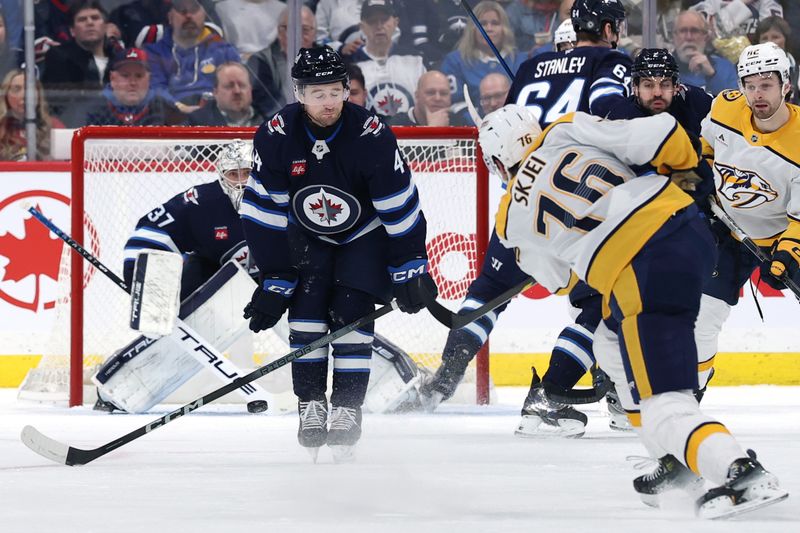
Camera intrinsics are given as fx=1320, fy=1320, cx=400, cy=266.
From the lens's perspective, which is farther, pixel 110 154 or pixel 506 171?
pixel 110 154

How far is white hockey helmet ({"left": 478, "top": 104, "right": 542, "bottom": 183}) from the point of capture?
8.61 ft

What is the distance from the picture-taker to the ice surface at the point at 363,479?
7.87 feet

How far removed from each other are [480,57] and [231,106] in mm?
998

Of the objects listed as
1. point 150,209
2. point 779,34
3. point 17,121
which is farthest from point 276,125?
point 779,34

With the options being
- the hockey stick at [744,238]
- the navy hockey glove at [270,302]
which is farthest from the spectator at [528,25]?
the navy hockey glove at [270,302]

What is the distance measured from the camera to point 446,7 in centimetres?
521

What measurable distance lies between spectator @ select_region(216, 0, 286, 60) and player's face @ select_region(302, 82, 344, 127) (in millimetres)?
2059

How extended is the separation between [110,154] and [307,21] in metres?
0.99

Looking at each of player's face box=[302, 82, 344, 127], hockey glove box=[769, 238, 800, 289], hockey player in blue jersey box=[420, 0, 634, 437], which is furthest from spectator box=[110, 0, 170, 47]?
hockey glove box=[769, 238, 800, 289]

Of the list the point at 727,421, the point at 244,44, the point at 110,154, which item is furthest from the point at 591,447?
the point at 244,44

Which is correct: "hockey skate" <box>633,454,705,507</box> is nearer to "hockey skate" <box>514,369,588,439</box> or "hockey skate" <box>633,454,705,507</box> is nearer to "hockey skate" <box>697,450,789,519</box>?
"hockey skate" <box>697,450,789,519</box>

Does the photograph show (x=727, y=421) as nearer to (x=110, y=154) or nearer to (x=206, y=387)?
(x=206, y=387)

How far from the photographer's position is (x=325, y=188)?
324 centimetres

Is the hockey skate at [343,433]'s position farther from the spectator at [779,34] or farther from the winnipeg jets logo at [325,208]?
the spectator at [779,34]
